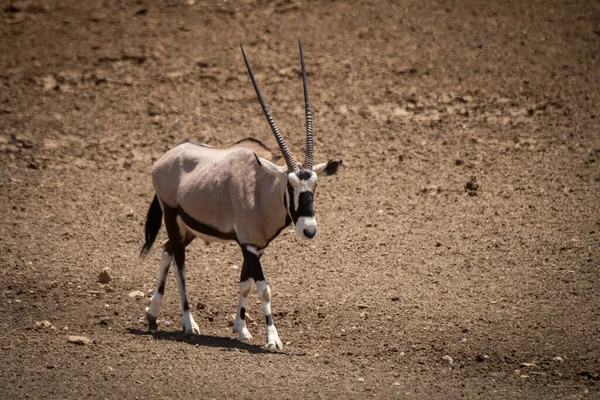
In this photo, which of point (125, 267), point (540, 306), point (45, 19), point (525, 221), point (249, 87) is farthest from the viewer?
point (45, 19)

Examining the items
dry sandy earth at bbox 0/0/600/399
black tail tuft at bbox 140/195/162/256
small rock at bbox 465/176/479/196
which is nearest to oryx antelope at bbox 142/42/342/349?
black tail tuft at bbox 140/195/162/256

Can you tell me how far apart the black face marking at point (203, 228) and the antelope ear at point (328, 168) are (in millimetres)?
1071

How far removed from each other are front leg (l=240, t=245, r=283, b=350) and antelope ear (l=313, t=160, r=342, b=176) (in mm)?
1014

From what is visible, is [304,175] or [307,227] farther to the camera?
[304,175]

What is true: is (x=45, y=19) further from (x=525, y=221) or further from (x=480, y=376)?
(x=480, y=376)

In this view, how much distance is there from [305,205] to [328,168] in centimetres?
82

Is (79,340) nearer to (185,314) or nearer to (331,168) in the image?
(185,314)

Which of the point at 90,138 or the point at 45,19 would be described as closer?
the point at 90,138

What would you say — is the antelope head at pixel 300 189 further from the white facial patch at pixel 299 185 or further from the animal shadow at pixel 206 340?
the animal shadow at pixel 206 340

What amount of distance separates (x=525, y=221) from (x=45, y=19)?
1248 centimetres

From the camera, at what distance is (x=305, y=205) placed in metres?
8.59

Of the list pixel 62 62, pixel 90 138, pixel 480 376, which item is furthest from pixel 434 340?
pixel 62 62

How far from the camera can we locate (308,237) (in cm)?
854

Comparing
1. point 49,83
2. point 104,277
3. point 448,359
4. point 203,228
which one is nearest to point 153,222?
point 104,277
